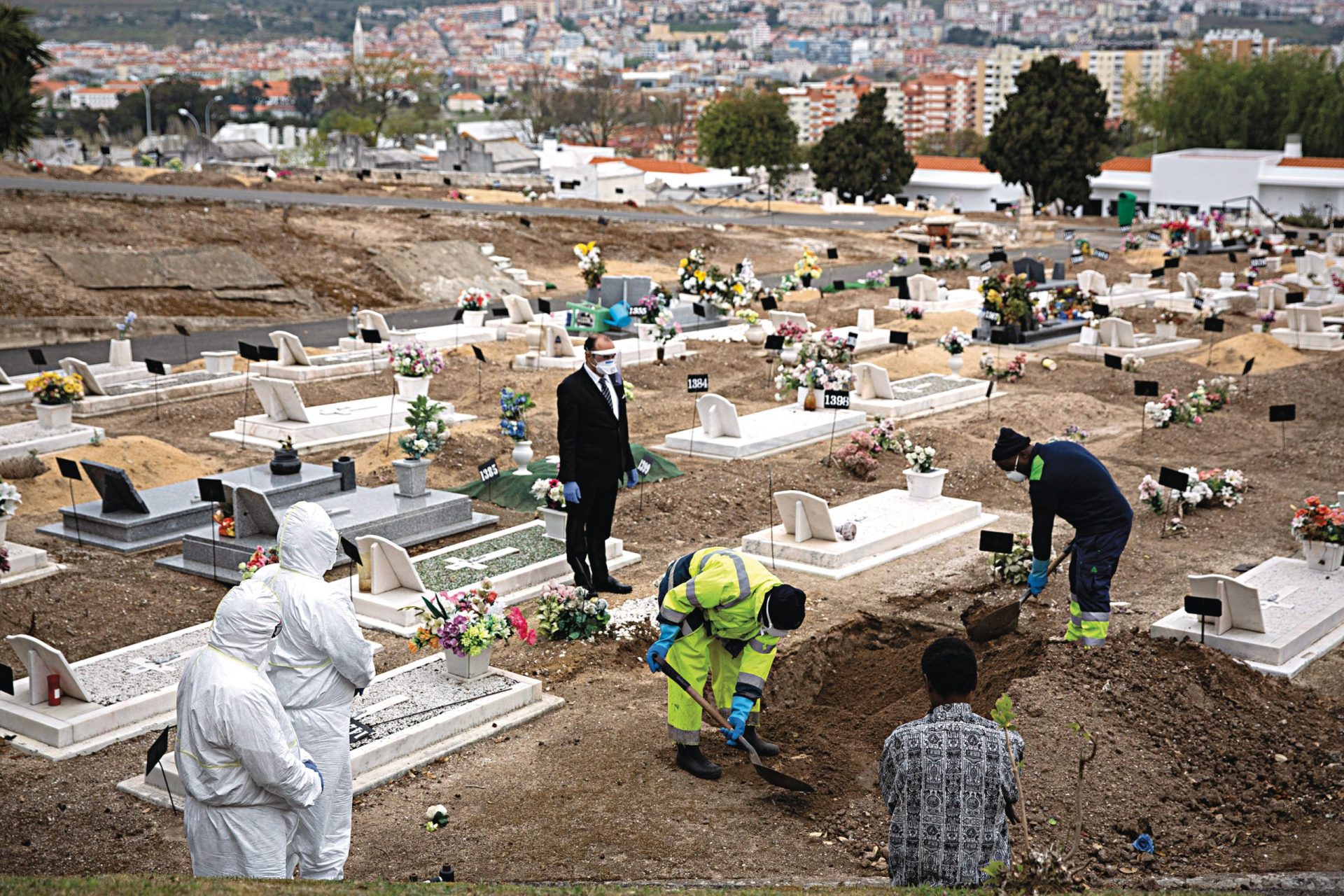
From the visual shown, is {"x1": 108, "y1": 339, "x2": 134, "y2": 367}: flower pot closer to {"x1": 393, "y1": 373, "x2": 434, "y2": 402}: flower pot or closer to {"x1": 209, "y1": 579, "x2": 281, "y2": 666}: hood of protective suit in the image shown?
{"x1": 393, "y1": 373, "x2": 434, "y2": 402}: flower pot

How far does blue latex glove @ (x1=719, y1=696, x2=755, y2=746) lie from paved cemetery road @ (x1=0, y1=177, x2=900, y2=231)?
30909 millimetres

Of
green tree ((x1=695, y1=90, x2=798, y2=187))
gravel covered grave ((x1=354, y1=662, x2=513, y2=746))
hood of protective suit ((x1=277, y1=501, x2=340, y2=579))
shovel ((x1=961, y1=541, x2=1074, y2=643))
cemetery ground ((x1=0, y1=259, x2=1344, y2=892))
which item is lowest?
cemetery ground ((x1=0, y1=259, x2=1344, y2=892))

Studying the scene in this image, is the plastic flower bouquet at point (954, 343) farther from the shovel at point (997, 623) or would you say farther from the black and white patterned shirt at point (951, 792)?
the black and white patterned shirt at point (951, 792)

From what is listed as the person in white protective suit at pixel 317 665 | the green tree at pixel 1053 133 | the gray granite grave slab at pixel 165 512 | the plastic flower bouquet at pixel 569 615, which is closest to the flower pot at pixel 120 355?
the gray granite grave slab at pixel 165 512

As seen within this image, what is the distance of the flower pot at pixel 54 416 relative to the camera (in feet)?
54.1

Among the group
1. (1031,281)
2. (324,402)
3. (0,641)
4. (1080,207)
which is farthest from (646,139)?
(0,641)

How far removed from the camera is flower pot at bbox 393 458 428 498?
13.2 meters

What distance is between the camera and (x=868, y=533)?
12.6 meters

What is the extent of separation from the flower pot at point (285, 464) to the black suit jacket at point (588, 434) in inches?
162

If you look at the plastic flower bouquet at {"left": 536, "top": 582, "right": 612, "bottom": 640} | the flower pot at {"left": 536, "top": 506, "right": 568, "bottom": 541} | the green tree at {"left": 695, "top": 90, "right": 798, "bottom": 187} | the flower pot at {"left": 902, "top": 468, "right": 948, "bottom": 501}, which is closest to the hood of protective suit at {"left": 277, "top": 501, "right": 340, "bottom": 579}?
the plastic flower bouquet at {"left": 536, "top": 582, "right": 612, "bottom": 640}

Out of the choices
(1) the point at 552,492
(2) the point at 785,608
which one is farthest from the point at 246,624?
(1) the point at 552,492

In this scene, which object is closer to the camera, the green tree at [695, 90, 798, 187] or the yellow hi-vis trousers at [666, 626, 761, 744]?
the yellow hi-vis trousers at [666, 626, 761, 744]

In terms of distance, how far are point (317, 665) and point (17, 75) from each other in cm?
3765

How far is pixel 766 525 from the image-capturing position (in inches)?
528
